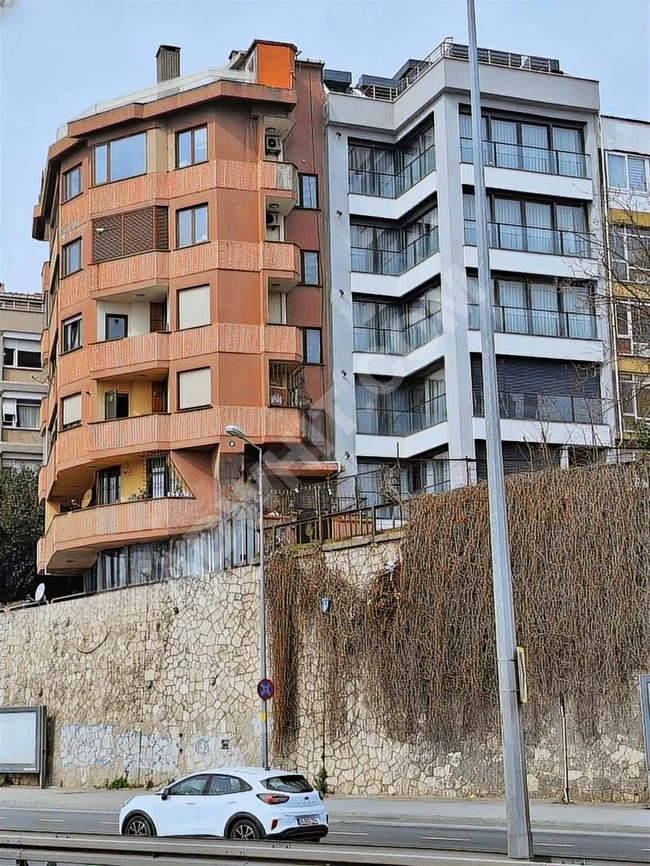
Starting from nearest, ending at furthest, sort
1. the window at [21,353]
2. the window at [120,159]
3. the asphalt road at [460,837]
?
the asphalt road at [460,837] → the window at [120,159] → the window at [21,353]

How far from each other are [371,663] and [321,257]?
757 inches

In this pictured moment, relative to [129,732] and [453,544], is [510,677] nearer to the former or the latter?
[453,544]

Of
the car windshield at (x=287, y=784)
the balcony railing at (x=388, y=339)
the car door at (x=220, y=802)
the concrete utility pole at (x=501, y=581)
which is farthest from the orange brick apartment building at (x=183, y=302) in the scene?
the concrete utility pole at (x=501, y=581)

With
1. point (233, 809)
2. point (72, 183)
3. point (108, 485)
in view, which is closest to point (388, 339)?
point (108, 485)

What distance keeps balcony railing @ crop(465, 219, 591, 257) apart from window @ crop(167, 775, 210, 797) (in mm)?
27162

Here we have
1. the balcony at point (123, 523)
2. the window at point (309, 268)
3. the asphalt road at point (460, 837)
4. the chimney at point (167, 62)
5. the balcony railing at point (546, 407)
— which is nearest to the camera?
the asphalt road at point (460, 837)

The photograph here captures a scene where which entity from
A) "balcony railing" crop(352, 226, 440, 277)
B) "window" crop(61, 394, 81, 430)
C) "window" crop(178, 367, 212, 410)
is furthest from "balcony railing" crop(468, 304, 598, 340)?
"window" crop(61, 394, 81, 430)

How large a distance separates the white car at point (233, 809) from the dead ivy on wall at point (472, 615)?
335 inches

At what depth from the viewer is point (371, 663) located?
28766 millimetres

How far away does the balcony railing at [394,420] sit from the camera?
42.4m

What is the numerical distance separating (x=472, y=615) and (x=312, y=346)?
60.1ft

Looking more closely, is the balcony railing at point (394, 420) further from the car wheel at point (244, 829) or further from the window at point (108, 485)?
the car wheel at point (244, 829)

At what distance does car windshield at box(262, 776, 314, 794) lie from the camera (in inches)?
712

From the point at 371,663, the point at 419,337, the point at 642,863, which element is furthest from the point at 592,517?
the point at 419,337
